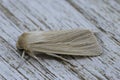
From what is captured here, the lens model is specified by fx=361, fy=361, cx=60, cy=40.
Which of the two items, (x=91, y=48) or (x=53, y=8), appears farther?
(x=53, y=8)

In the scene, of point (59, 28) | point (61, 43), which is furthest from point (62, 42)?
point (59, 28)

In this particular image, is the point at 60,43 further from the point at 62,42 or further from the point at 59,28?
the point at 59,28

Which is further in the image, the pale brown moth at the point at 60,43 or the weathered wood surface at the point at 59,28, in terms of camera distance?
the pale brown moth at the point at 60,43

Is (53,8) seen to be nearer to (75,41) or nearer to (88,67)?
(75,41)

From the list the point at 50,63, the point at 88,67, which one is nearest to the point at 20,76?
the point at 50,63

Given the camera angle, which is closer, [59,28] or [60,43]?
[60,43]

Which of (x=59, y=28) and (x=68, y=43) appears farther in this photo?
(x=59, y=28)
